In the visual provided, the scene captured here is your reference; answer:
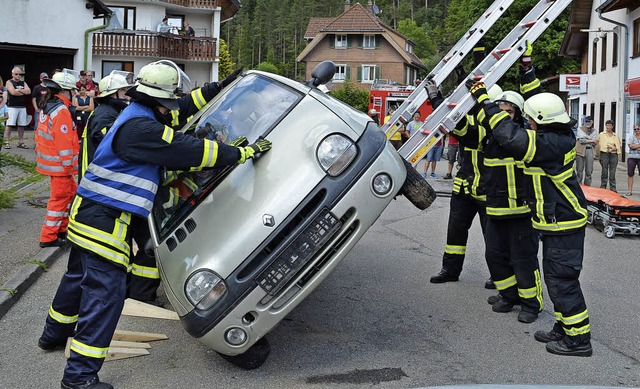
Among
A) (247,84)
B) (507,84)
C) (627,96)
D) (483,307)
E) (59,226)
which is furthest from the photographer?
(507,84)

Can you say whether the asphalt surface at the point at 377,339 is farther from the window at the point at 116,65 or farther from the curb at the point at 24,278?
the window at the point at 116,65

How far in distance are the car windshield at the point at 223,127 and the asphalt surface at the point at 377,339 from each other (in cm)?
102

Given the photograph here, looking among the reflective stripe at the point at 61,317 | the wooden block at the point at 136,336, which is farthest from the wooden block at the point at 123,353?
the reflective stripe at the point at 61,317

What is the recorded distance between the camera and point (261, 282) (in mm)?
4309

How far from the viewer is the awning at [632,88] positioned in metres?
23.1

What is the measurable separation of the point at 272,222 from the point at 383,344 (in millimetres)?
1475

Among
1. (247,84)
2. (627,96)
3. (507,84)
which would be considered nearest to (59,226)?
(247,84)

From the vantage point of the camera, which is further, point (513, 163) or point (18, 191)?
point (18, 191)

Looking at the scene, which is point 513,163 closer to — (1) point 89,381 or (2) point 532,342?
(2) point 532,342

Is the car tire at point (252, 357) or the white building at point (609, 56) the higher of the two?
the white building at point (609, 56)

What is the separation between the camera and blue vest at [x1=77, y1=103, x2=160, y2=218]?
175 inches

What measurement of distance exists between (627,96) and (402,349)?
2182 cm

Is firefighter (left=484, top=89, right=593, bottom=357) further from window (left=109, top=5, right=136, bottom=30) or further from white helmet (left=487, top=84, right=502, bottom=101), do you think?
window (left=109, top=5, right=136, bottom=30)

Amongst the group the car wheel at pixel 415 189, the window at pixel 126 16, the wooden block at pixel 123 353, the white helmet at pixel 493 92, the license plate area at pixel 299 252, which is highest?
the window at pixel 126 16
